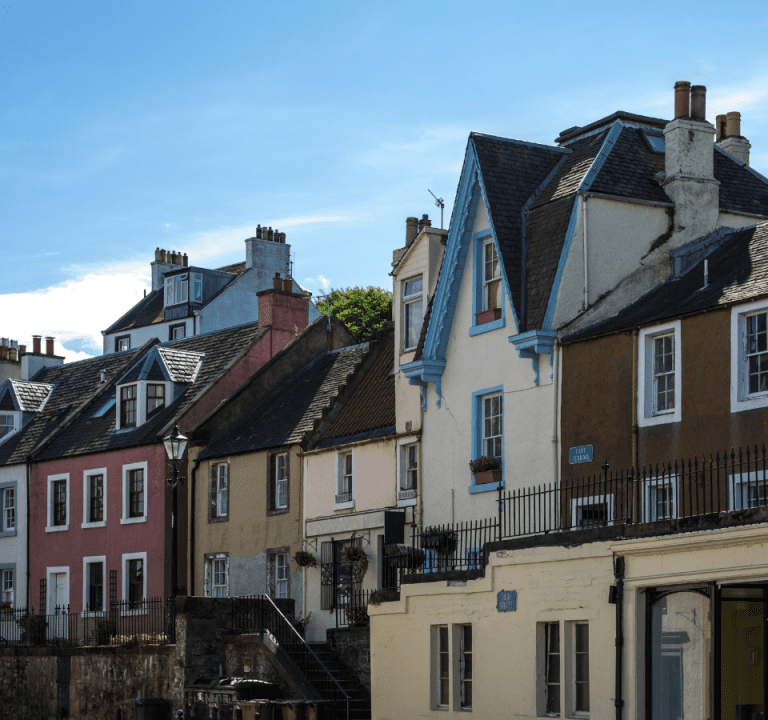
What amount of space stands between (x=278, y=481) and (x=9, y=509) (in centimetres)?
1337

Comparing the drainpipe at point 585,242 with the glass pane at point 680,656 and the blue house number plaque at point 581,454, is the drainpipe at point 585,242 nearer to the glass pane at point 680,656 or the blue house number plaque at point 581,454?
the blue house number plaque at point 581,454

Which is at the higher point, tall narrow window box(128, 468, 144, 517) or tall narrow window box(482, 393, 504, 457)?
tall narrow window box(482, 393, 504, 457)

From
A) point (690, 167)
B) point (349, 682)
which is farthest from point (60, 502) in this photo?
point (690, 167)

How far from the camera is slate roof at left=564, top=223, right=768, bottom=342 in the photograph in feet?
77.3

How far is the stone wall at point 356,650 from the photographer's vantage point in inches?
1097

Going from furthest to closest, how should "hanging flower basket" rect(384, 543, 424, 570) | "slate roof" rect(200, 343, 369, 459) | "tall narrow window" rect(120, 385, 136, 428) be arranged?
"tall narrow window" rect(120, 385, 136, 428)
"slate roof" rect(200, 343, 369, 459)
"hanging flower basket" rect(384, 543, 424, 570)

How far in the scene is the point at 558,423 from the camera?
86.9 ft

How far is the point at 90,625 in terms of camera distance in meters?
40.5

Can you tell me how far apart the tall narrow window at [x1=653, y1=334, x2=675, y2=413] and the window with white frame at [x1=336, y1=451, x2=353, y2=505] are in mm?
11526

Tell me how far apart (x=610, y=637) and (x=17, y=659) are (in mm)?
22751

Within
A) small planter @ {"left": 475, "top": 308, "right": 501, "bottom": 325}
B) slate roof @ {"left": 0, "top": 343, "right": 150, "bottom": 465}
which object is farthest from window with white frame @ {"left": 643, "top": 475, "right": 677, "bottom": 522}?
slate roof @ {"left": 0, "top": 343, "right": 150, "bottom": 465}

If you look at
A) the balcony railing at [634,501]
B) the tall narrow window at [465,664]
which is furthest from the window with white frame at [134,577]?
the tall narrow window at [465,664]

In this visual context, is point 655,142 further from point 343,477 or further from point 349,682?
point 349,682

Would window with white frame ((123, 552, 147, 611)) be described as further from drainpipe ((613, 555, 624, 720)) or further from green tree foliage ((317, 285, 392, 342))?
green tree foliage ((317, 285, 392, 342))
